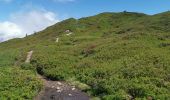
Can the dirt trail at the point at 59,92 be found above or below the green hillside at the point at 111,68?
below

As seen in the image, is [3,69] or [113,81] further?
[3,69]

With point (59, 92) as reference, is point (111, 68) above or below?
above

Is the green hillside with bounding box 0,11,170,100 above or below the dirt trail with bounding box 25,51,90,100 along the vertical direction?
above

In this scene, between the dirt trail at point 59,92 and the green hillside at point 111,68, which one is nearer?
the green hillside at point 111,68

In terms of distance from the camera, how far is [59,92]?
33188mm

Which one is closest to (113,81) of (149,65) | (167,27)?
(149,65)

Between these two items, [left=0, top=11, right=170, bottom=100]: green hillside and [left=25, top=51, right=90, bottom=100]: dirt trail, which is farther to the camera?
[left=25, top=51, right=90, bottom=100]: dirt trail

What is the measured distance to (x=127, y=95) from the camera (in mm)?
30047

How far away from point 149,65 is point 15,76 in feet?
45.2

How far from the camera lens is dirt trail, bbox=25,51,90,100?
31641 millimetres

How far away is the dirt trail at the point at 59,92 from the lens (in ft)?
104

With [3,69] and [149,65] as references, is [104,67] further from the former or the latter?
[3,69]

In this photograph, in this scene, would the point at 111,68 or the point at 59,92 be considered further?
the point at 111,68

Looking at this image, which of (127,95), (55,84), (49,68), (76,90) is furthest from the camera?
(49,68)
